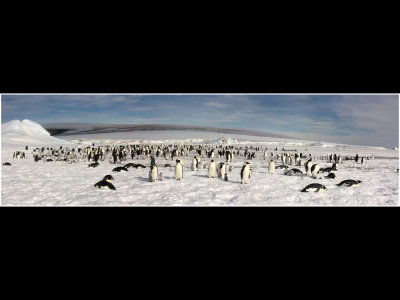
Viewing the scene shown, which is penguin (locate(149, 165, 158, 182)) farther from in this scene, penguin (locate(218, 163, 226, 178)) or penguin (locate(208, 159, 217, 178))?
penguin (locate(218, 163, 226, 178))

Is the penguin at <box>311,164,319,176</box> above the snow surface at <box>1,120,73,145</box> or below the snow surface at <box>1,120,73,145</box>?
above

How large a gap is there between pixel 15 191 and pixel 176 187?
3.68m

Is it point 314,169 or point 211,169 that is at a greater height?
point 211,169

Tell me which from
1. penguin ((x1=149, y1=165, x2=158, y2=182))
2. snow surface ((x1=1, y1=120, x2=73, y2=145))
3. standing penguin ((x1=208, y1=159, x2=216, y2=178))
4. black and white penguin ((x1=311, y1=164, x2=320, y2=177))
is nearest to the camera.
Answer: penguin ((x1=149, y1=165, x2=158, y2=182))

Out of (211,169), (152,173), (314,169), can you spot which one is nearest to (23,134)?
(152,173)

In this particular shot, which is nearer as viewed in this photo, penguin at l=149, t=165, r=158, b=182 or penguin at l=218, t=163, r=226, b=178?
penguin at l=149, t=165, r=158, b=182

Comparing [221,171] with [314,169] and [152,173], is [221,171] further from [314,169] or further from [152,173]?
[314,169]

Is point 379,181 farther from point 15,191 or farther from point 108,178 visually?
point 15,191

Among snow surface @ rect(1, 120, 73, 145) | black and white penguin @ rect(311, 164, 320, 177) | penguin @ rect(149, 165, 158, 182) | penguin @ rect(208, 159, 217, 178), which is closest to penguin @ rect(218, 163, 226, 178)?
penguin @ rect(208, 159, 217, 178)

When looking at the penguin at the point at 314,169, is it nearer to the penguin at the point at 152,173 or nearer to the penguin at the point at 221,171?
the penguin at the point at 221,171

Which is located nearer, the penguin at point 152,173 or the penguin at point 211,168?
the penguin at point 152,173

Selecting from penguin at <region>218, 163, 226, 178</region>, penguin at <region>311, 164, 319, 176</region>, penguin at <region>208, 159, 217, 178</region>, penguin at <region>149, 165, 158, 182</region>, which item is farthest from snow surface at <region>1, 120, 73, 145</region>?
penguin at <region>311, 164, 319, 176</region>


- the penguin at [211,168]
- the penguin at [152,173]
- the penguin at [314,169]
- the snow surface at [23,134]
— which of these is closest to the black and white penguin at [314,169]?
the penguin at [314,169]

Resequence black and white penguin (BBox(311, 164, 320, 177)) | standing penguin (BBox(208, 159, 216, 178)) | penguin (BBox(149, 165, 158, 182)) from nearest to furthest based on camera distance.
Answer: penguin (BBox(149, 165, 158, 182)) < standing penguin (BBox(208, 159, 216, 178)) < black and white penguin (BBox(311, 164, 320, 177))
